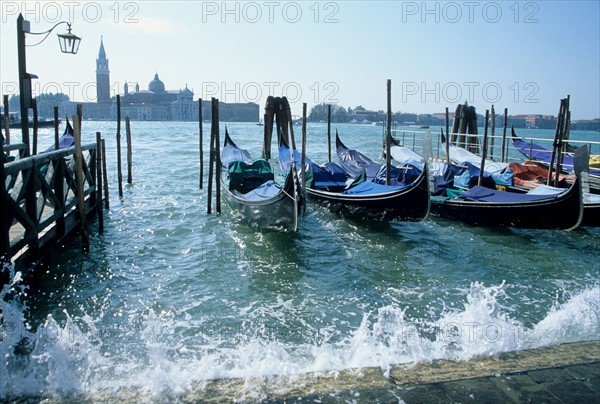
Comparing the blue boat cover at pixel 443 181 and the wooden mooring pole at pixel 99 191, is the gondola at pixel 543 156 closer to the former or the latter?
the blue boat cover at pixel 443 181

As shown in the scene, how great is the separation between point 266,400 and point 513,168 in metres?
9.02

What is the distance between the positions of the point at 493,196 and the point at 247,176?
4.07 m

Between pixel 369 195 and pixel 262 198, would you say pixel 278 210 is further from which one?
pixel 369 195

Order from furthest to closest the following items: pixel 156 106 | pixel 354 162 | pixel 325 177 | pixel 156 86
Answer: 1. pixel 156 86
2. pixel 156 106
3. pixel 354 162
4. pixel 325 177

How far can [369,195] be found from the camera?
7.41 m

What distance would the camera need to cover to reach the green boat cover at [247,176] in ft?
29.1

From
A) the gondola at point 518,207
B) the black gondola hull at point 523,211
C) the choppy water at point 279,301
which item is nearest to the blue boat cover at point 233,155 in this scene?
the choppy water at point 279,301

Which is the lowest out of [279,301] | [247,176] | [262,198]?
[279,301]

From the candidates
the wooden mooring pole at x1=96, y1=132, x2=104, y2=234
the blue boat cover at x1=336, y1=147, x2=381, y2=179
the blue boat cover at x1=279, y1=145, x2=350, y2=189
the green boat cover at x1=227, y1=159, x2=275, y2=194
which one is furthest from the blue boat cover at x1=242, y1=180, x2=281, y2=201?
the blue boat cover at x1=336, y1=147, x2=381, y2=179

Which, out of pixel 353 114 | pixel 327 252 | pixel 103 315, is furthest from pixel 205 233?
pixel 353 114

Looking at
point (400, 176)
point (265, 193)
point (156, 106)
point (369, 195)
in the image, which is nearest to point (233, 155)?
point (400, 176)

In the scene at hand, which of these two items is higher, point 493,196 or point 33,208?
point 33,208

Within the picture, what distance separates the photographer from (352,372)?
8.54 feet

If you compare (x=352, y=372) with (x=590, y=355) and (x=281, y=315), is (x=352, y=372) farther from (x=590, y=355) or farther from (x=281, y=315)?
(x=281, y=315)
